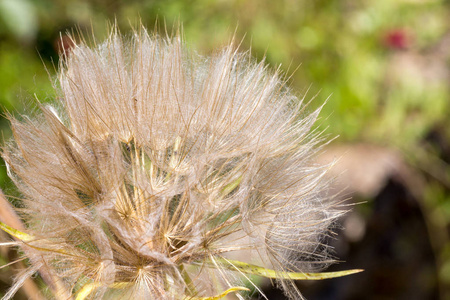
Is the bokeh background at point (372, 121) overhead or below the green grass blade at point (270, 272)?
below

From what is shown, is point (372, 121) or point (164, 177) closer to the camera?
point (164, 177)

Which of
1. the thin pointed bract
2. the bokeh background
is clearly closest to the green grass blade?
the thin pointed bract

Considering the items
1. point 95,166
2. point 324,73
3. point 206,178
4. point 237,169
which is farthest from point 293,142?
point 324,73

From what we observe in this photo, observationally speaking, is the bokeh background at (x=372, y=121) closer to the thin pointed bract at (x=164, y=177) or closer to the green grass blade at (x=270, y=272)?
the thin pointed bract at (x=164, y=177)

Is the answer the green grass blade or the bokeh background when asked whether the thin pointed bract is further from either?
the bokeh background

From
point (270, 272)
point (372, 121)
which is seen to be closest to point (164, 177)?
point (270, 272)

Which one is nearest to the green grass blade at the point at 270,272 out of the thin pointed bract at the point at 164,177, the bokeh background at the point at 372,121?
the thin pointed bract at the point at 164,177

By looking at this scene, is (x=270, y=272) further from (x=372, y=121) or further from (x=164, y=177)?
(x=372, y=121)

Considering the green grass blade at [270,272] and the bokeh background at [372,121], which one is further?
the bokeh background at [372,121]
